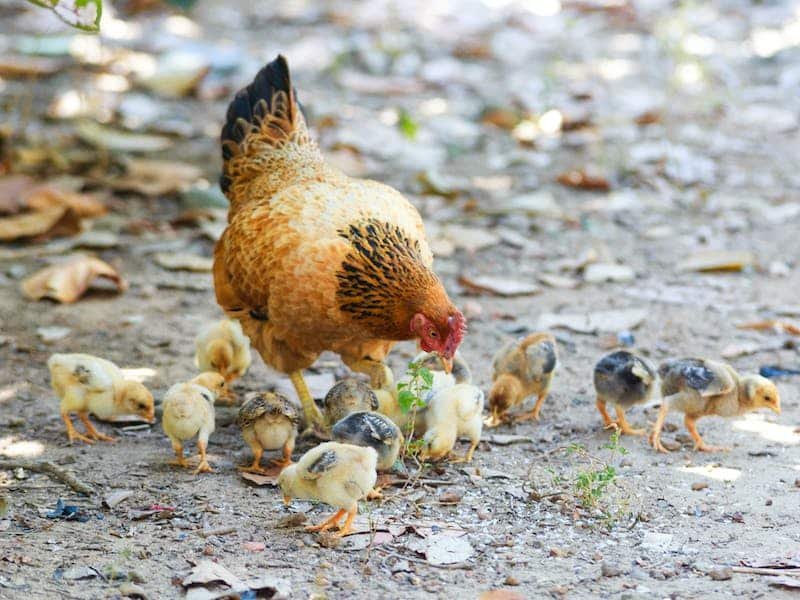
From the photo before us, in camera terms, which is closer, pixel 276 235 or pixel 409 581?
pixel 409 581

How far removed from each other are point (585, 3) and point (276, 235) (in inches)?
380

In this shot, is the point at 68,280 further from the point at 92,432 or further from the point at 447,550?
the point at 447,550

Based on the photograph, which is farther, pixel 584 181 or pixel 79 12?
pixel 584 181

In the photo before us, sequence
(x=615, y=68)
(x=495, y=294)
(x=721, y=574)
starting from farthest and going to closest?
(x=615, y=68), (x=495, y=294), (x=721, y=574)

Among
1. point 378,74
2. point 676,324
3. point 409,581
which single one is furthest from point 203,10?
point 409,581

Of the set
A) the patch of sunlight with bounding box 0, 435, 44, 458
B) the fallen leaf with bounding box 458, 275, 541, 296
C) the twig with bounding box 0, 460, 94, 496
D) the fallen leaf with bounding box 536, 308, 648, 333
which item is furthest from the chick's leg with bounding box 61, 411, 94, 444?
the fallen leaf with bounding box 458, 275, 541, 296

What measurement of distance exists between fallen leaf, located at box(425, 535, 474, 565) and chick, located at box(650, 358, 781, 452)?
139 centimetres

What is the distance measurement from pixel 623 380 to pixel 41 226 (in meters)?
4.56

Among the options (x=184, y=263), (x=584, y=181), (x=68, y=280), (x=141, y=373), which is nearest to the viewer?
(x=141, y=373)

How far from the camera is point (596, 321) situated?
6434 mm

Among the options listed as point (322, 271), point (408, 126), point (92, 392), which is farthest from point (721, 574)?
point (408, 126)

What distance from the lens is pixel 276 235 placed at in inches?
194

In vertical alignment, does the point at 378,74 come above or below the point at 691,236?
above

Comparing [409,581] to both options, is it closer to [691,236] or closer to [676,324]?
[676,324]
